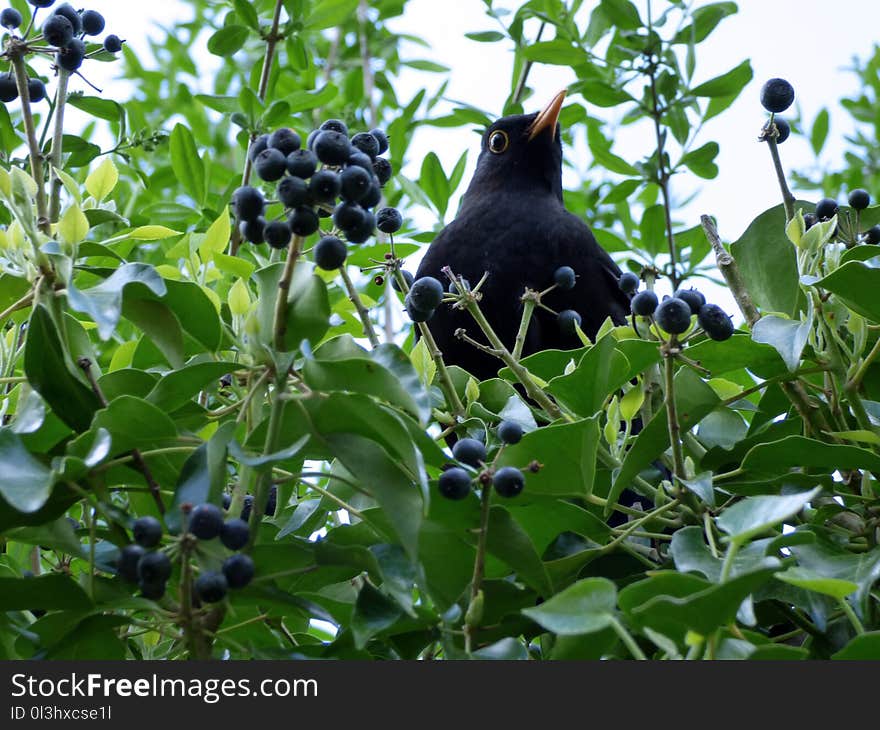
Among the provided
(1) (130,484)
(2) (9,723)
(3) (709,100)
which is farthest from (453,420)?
(3) (709,100)

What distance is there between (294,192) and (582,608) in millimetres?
415

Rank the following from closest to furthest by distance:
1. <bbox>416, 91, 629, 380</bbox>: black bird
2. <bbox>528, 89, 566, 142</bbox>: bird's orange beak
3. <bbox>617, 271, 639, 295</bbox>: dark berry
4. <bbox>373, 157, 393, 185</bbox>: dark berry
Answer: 1. <bbox>373, 157, 393, 185</bbox>: dark berry
2. <bbox>617, 271, 639, 295</bbox>: dark berry
3. <bbox>416, 91, 629, 380</bbox>: black bird
4. <bbox>528, 89, 566, 142</bbox>: bird's orange beak

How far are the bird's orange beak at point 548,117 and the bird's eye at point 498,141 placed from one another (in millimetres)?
86

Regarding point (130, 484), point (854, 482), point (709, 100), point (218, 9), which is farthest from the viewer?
point (218, 9)

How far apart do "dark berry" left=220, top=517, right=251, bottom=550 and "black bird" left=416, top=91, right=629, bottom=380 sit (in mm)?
1629

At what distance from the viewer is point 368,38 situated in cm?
317

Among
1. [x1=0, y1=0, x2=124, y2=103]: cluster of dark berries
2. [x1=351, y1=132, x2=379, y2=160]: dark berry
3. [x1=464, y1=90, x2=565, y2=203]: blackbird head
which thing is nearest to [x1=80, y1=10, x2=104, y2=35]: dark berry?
[x1=0, y1=0, x2=124, y2=103]: cluster of dark berries

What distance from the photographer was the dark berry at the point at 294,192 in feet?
3.38

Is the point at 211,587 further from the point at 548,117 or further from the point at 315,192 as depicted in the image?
the point at 548,117

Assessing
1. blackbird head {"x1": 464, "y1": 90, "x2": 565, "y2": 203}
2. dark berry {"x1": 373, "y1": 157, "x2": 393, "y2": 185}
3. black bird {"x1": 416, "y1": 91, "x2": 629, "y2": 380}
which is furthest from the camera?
blackbird head {"x1": 464, "y1": 90, "x2": 565, "y2": 203}

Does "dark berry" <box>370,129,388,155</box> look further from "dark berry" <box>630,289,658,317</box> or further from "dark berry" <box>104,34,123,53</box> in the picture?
"dark berry" <box>104,34,123,53</box>

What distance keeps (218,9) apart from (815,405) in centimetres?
213

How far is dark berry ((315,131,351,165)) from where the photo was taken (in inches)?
41.3

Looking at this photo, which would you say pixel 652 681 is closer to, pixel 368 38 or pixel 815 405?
pixel 815 405
